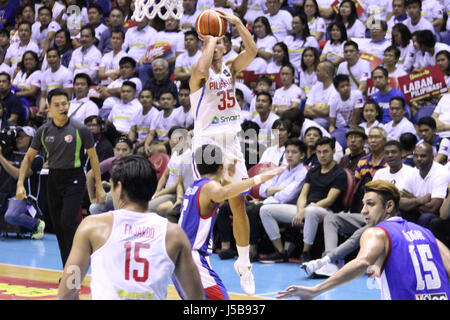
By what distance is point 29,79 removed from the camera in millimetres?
15297

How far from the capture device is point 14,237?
12219 mm

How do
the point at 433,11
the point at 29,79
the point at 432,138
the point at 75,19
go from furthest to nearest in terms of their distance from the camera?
1. the point at 75,19
2. the point at 29,79
3. the point at 433,11
4. the point at 432,138

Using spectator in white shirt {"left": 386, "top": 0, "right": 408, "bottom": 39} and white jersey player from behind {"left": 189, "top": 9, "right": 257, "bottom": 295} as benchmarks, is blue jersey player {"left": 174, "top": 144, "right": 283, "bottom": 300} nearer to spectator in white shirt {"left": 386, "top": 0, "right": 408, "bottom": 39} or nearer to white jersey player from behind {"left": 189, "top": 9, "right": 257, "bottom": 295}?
white jersey player from behind {"left": 189, "top": 9, "right": 257, "bottom": 295}

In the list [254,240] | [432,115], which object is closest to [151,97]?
[254,240]

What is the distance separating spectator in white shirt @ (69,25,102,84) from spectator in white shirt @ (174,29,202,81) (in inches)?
89.4

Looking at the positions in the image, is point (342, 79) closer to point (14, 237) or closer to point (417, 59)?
point (417, 59)

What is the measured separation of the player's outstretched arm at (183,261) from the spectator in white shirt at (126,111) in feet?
29.6

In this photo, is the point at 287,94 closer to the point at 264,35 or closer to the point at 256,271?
the point at 264,35

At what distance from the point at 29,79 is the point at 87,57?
1399mm

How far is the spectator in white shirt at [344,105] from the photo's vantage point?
11.2m

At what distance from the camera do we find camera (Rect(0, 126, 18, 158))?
39.4 feet

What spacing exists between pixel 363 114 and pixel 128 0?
7499mm

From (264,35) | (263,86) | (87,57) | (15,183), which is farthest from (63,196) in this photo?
(87,57)

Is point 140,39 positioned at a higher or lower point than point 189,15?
lower
